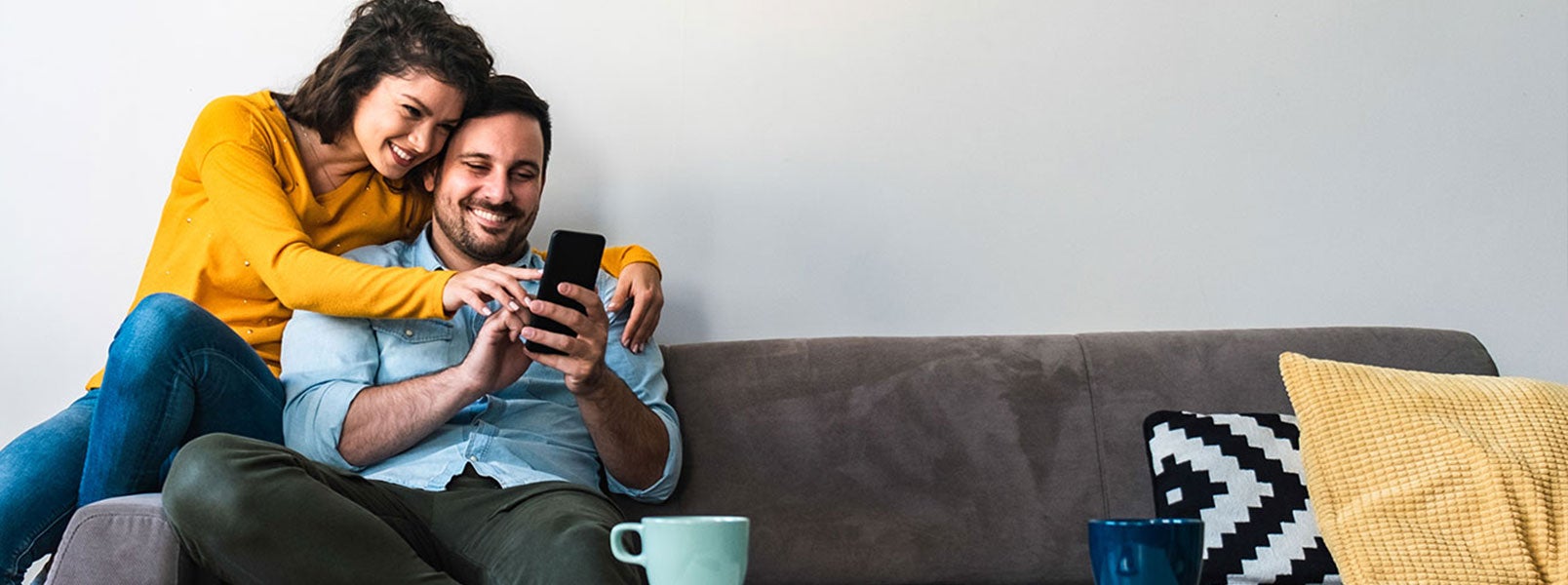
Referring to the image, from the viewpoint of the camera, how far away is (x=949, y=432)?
196 centimetres

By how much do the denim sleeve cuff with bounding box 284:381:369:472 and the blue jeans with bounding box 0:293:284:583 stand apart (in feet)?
0.34

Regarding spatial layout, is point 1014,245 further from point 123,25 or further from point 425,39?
point 123,25

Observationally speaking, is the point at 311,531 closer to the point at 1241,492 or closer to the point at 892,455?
the point at 892,455

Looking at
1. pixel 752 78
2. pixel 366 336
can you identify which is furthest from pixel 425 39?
pixel 752 78

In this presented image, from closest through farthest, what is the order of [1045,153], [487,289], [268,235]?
[487,289] < [268,235] < [1045,153]

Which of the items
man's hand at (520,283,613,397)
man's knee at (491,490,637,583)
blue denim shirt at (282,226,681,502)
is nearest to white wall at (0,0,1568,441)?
blue denim shirt at (282,226,681,502)

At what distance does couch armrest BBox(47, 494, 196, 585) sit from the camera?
4.29ft

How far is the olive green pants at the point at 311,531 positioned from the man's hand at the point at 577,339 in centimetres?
19

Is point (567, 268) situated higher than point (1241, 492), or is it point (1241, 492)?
point (567, 268)

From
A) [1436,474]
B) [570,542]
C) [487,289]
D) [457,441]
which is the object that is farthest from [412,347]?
[1436,474]

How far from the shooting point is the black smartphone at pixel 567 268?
5.01 ft

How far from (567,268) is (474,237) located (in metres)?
0.44

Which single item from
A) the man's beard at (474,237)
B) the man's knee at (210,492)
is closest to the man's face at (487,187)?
the man's beard at (474,237)

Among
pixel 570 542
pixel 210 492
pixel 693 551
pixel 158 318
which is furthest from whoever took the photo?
pixel 158 318
